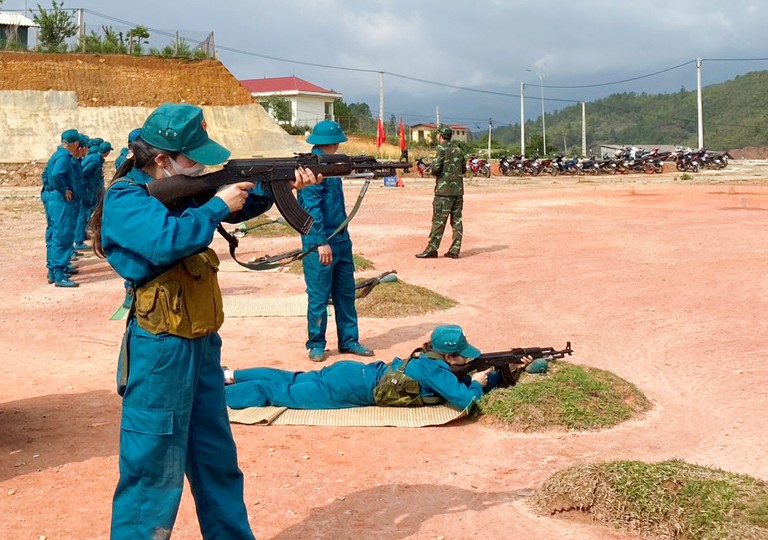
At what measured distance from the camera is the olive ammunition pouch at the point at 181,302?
348 centimetres

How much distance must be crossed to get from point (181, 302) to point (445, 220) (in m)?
10.8

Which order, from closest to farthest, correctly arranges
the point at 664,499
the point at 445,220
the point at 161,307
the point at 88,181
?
1. the point at 161,307
2. the point at 664,499
3. the point at 445,220
4. the point at 88,181

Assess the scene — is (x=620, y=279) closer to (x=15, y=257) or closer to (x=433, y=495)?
(x=433, y=495)

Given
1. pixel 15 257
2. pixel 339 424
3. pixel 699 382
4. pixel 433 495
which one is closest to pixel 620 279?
pixel 699 382

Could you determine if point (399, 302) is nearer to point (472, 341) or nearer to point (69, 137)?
point (472, 341)

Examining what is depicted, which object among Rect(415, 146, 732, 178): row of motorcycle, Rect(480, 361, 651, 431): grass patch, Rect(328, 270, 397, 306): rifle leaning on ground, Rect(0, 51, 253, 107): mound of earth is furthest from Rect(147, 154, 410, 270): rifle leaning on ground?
Rect(0, 51, 253, 107): mound of earth

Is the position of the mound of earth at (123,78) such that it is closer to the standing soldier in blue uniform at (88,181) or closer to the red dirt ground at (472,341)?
the red dirt ground at (472,341)

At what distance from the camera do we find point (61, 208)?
1266 centimetres

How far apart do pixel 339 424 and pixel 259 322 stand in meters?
3.79

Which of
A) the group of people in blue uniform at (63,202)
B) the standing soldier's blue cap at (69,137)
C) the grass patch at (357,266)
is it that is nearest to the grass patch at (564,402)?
the grass patch at (357,266)

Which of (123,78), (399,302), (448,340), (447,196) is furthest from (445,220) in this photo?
(123,78)

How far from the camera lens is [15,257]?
576 inches

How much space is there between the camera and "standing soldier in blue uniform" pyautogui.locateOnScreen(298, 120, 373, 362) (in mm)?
7938

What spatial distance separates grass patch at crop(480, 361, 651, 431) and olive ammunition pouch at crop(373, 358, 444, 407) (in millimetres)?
467
